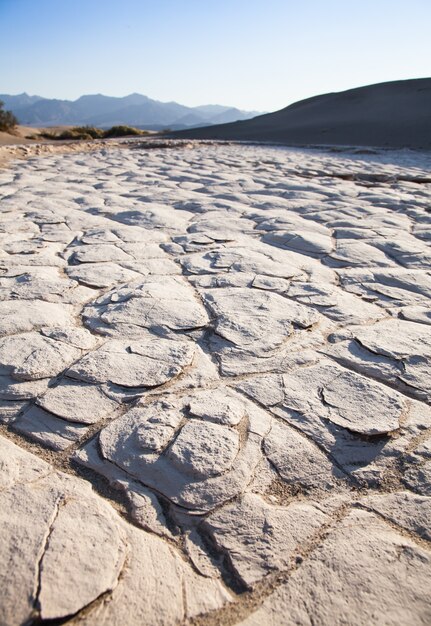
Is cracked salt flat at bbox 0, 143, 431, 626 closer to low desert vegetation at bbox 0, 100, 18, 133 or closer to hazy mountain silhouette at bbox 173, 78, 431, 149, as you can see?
hazy mountain silhouette at bbox 173, 78, 431, 149

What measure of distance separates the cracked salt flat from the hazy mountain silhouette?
29.7 feet

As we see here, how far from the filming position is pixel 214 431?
1195 mm

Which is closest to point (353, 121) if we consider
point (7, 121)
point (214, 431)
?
point (7, 121)

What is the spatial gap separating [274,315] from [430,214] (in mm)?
2316

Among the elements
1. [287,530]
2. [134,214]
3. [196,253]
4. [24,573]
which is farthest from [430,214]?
[24,573]

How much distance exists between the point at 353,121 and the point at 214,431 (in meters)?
14.8

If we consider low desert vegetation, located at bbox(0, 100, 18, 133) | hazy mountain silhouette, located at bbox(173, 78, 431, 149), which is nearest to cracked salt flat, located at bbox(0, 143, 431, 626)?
hazy mountain silhouette, located at bbox(173, 78, 431, 149)

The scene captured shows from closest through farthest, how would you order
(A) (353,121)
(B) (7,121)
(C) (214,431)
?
(C) (214,431) → (A) (353,121) → (B) (7,121)

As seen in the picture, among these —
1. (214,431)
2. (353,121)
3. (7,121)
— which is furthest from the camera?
(7,121)

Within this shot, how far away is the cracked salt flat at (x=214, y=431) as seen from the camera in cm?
84

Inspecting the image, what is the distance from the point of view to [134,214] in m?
3.29

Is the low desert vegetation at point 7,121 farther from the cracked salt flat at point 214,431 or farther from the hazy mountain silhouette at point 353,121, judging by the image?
the cracked salt flat at point 214,431

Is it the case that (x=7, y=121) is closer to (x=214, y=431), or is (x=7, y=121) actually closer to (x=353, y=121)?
(x=353, y=121)

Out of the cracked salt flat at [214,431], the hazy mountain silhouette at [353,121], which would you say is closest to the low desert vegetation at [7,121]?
the hazy mountain silhouette at [353,121]
